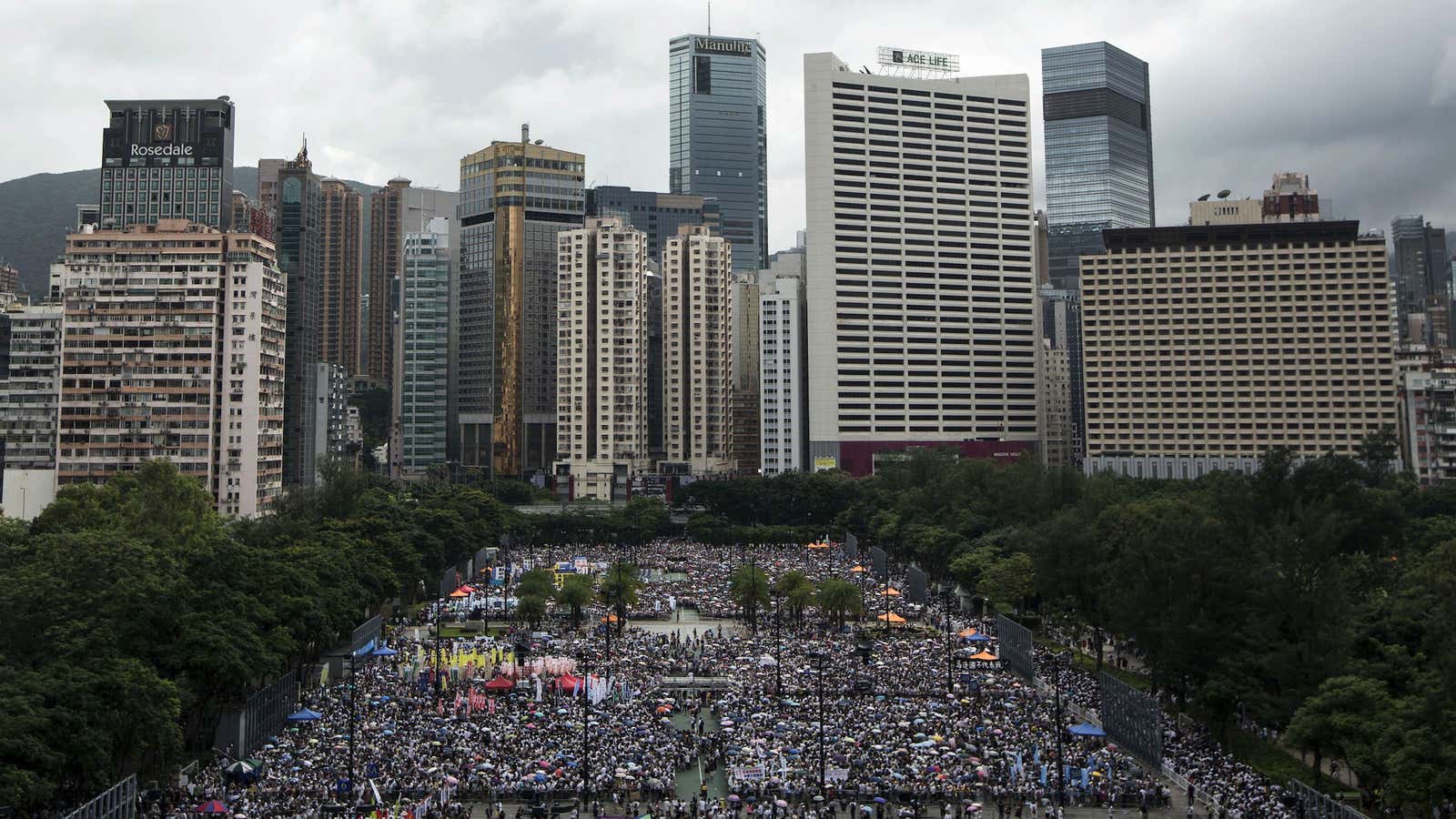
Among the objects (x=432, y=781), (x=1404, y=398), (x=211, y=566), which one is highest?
(x=1404, y=398)

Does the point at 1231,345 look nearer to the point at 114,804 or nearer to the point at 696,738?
the point at 696,738

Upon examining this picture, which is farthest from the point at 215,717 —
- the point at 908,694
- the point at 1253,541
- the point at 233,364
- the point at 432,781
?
the point at 233,364

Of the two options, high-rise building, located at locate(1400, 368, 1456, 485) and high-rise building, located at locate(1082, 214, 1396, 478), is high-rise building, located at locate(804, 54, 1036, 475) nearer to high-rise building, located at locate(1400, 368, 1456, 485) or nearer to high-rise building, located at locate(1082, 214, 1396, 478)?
high-rise building, located at locate(1082, 214, 1396, 478)

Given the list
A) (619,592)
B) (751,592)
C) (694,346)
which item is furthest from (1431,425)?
(619,592)

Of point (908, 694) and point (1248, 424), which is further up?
point (1248, 424)

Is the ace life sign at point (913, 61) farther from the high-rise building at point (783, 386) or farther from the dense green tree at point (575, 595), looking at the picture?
the dense green tree at point (575, 595)

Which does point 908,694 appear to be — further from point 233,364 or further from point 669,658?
point 233,364
